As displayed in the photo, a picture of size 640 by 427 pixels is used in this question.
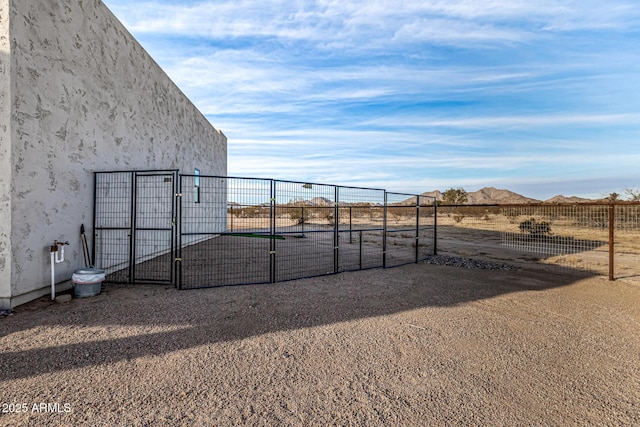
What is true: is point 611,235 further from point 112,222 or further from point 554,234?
point 112,222

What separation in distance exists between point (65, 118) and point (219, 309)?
4.21 meters

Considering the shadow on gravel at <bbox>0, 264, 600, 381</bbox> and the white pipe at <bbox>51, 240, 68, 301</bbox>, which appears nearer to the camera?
the shadow on gravel at <bbox>0, 264, 600, 381</bbox>

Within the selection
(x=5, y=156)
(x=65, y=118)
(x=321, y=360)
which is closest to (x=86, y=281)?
(x=5, y=156)

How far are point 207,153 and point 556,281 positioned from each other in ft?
42.8

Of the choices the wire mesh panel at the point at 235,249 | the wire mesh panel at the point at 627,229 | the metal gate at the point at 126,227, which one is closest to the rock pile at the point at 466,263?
the wire mesh panel at the point at 627,229

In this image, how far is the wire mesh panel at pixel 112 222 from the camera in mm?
6086

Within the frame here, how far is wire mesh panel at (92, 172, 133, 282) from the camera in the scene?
20.0 feet

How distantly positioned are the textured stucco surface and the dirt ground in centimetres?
122

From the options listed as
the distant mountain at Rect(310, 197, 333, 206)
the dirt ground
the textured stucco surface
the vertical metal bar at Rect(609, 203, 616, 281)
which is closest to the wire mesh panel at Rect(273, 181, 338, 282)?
the distant mountain at Rect(310, 197, 333, 206)

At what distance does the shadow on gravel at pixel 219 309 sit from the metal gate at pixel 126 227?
2.85ft

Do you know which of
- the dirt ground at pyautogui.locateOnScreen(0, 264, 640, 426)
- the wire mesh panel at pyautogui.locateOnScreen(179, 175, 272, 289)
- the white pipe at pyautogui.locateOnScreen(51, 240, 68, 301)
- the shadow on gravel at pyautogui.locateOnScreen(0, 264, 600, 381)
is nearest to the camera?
the dirt ground at pyautogui.locateOnScreen(0, 264, 640, 426)

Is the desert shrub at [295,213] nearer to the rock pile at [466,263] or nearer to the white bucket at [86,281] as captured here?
the rock pile at [466,263]

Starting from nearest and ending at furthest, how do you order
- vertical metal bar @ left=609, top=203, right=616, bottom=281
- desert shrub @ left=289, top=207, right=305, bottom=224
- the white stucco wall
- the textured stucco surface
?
1. the white stucco wall
2. the textured stucco surface
3. vertical metal bar @ left=609, top=203, right=616, bottom=281
4. desert shrub @ left=289, top=207, right=305, bottom=224

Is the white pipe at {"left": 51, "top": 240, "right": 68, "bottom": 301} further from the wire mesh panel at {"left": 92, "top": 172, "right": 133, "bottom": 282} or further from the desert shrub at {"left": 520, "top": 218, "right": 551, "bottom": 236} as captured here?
the desert shrub at {"left": 520, "top": 218, "right": 551, "bottom": 236}
